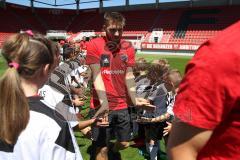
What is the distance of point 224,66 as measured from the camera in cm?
112

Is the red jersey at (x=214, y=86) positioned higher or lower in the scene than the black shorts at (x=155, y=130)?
higher

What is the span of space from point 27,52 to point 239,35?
49.1 inches

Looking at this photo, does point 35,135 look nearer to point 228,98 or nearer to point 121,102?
point 228,98

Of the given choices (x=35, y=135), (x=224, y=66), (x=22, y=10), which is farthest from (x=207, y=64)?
(x=22, y=10)

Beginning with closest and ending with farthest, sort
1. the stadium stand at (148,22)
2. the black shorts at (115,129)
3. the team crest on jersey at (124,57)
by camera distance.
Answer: the team crest on jersey at (124,57) → the black shorts at (115,129) → the stadium stand at (148,22)

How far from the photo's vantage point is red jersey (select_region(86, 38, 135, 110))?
14.5ft

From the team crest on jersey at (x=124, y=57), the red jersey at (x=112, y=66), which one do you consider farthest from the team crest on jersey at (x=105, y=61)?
the team crest on jersey at (x=124, y=57)

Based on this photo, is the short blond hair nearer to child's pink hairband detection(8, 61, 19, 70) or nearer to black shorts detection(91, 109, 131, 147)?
black shorts detection(91, 109, 131, 147)

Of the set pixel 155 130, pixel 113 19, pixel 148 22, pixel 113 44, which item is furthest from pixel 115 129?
pixel 148 22

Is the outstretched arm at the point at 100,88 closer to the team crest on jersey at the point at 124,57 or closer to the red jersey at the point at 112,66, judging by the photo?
Result: the red jersey at the point at 112,66

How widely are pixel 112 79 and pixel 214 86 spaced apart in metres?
3.45

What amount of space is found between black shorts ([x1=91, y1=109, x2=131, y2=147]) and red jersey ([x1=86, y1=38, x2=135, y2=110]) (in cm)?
9

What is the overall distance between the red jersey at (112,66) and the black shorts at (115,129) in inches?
3.7

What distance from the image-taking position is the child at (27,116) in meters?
1.97
